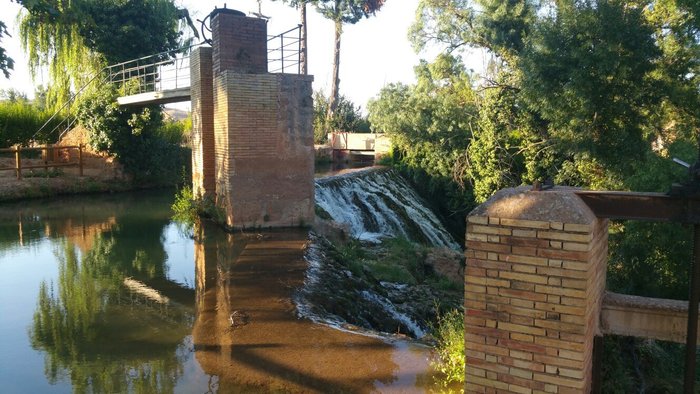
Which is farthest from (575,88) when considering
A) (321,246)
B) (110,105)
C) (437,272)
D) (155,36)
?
(155,36)

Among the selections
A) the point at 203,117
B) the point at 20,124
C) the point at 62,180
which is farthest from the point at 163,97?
the point at 20,124

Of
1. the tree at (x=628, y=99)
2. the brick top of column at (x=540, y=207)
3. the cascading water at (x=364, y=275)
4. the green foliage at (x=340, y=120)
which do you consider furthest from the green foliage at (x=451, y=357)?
the green foliage at (x=340, y=120)

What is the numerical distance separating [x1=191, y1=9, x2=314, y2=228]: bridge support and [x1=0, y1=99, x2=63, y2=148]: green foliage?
14736 mm

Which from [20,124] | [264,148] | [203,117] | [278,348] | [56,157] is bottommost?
[278,348]

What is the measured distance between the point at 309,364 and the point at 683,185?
126 inches

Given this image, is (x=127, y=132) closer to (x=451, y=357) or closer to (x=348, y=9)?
(x=348, y=9)

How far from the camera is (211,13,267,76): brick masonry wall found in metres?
10.2

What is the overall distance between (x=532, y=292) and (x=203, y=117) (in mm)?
9290

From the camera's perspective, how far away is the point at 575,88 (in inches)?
407

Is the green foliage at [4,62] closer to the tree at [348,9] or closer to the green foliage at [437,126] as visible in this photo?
the green foliage at [437,126]

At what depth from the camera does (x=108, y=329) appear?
5859 millimetres

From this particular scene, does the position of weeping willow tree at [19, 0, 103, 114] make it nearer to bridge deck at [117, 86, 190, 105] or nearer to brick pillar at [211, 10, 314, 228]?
bridge deck at [117, 86, 190, 105]

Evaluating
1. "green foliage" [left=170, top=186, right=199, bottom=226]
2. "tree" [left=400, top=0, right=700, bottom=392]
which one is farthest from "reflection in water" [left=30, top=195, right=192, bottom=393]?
"tree" [left=400, top=0, right=700, bottom=392]

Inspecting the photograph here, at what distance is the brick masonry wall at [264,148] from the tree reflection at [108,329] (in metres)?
1.87
